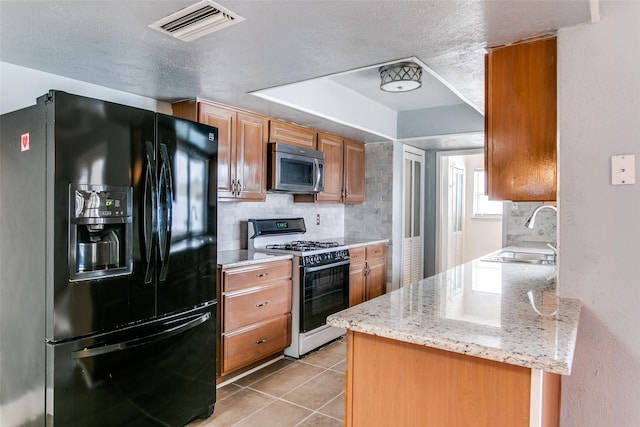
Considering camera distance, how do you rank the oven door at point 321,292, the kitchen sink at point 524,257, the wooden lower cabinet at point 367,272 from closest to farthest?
the kitchen sink at point 524,257 < the oven door at point 321,292 < the wooden lower cabinet at point 367,272

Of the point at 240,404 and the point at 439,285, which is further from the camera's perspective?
the point at 240,404

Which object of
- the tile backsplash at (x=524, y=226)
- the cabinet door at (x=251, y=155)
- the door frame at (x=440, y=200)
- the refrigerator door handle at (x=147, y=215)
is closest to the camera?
the refrigerator door handle at (x=147, y=215)

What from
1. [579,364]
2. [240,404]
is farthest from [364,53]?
[240,404]

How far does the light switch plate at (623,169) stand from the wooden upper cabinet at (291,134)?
2618 millimetres

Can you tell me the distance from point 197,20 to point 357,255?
119 inches

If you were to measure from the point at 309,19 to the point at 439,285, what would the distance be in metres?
1.41

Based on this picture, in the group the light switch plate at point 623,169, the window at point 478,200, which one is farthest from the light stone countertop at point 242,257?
the window at point 478,200

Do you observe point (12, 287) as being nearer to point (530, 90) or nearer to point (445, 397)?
point (445, 397)

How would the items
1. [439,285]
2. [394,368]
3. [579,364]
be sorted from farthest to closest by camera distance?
[439,285] → [579,364] → [394,368]

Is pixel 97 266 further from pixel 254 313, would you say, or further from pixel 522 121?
pixel 522 121

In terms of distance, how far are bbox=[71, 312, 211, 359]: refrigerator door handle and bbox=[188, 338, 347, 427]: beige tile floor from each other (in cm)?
64

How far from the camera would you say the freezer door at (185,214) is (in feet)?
7.32

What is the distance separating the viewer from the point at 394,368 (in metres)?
1.35

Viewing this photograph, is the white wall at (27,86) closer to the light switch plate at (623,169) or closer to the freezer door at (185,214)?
the freezer door at (185,214)
